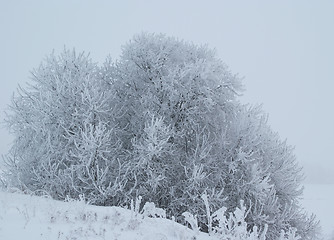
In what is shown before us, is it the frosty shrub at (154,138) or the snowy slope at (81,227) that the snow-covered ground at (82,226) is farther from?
the frosty shrub at (154,138)

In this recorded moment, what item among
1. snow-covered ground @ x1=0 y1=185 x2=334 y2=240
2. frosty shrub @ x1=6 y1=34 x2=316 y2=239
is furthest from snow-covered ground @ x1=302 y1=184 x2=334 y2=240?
snow-covered ground @ x1=0 y1=185 x2=334 y2=240

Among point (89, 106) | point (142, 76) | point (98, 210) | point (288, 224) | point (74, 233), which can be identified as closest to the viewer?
point (74, 233)

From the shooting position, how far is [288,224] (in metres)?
14.8

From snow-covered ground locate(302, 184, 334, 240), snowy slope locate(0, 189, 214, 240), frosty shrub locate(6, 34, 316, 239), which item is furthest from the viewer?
snow-covered ground locate(302, 184, 334, 240)

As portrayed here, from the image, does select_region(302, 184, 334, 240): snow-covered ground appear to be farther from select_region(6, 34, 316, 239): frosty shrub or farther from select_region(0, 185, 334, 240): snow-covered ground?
select_region(0, 185, 334, 240): snow-covered ground

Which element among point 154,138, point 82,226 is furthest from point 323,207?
point 82,226

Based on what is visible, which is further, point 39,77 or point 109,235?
point 39,77

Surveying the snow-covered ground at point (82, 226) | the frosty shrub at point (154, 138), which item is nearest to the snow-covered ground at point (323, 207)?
the frosty shrub at point (154, 138)

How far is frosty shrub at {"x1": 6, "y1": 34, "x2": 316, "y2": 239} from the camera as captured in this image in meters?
13.6

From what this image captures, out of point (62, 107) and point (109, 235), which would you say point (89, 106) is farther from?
point (109, 235)

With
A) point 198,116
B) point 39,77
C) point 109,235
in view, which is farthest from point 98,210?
point 39,77

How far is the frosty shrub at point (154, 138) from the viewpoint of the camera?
44.5 ft

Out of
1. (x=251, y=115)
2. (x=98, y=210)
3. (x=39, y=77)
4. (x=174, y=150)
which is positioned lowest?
(x=98, y=210)

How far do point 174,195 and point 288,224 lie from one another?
4907 millimetres
